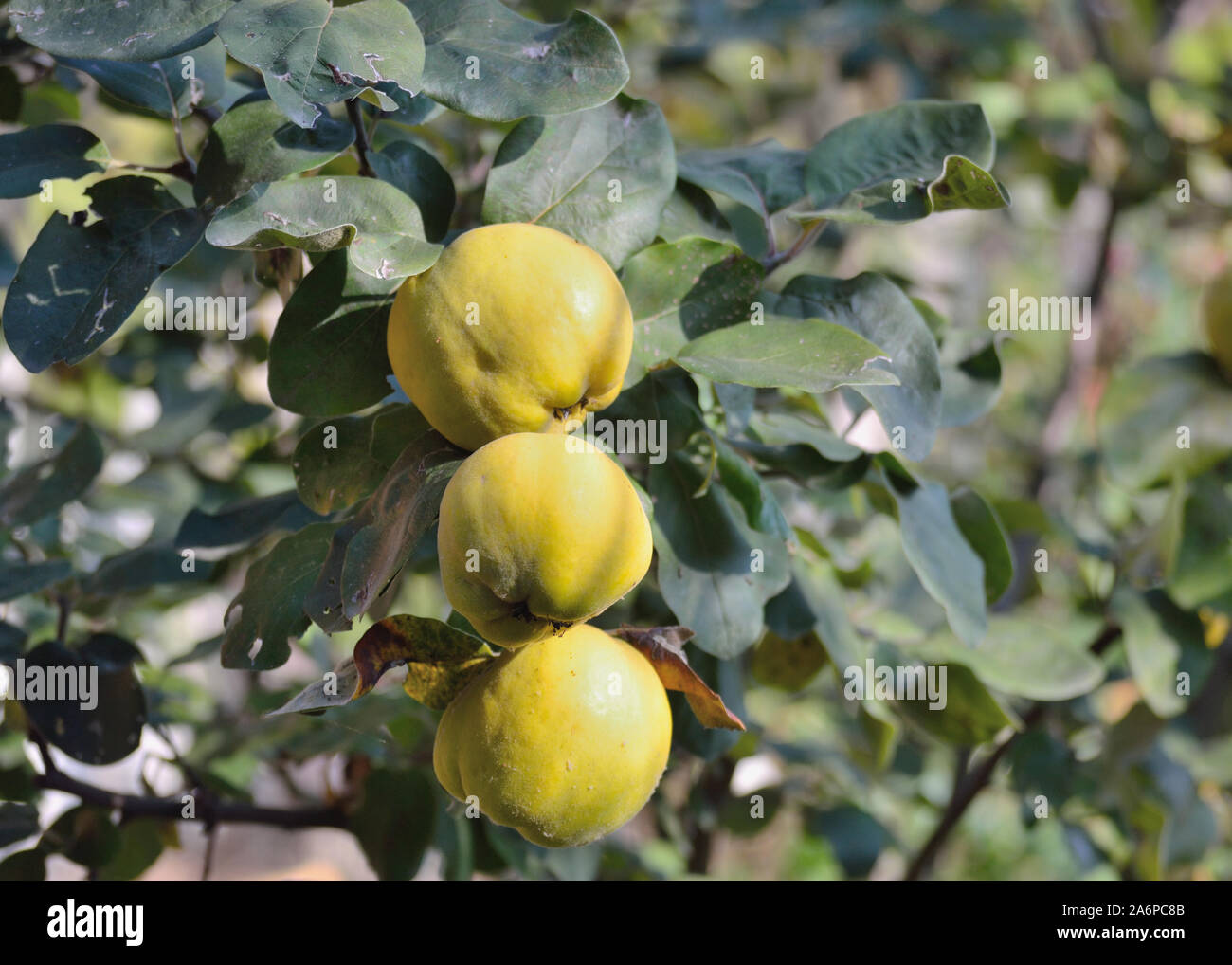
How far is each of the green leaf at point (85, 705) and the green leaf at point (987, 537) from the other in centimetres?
60

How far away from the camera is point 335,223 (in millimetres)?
522

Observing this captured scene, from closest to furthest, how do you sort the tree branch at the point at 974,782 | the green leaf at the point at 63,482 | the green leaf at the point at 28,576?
1. the green leaf at the point at 28,576
2. the green leaf at the point at 63,482
3. the tree branch at the point at 974,782

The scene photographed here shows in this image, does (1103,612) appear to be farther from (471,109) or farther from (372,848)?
(471,109)

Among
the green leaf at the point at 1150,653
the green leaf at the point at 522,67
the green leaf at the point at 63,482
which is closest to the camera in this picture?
the green leaf at the point at 522,67

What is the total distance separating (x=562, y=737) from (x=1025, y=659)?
572mm

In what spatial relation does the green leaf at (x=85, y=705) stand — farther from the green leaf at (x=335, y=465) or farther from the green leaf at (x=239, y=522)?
the green leaf at (x=335, y=465)

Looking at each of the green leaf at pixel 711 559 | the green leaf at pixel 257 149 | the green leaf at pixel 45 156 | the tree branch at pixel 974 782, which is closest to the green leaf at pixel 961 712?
the green leaf at pixel 711 559

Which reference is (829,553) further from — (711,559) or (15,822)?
(15,822)

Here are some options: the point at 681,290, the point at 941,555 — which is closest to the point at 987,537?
the point at 941,555

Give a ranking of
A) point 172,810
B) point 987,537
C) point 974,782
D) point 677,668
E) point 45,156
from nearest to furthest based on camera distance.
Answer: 1. point 677,668
2. point 45,156
3. point 987,537
4. point 172,810
5. point 974,782

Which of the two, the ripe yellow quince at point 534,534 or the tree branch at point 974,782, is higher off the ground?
the ripe yellow quince at point 534,534

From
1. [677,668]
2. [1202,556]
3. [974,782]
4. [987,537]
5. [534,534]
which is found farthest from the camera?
[974,782]

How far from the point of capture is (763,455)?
71 centimetres

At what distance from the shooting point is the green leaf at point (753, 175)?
690 millimetres
